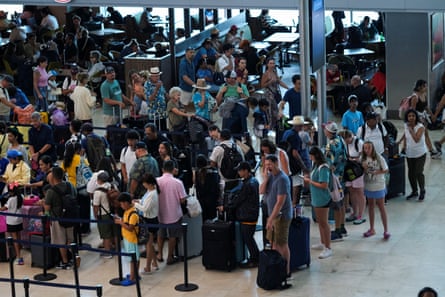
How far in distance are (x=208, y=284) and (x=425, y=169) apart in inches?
236

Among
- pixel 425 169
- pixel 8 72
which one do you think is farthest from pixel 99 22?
pixel 425 169

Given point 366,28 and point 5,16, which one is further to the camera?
point 5,16

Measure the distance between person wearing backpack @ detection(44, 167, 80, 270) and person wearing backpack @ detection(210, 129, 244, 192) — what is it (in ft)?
6.51

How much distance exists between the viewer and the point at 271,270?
1238 centimetres

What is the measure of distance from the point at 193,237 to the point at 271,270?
1680 millimetres

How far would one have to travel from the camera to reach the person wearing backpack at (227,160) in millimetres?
14078

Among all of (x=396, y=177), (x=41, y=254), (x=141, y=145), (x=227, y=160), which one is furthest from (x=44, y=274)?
(x=396, y=177)

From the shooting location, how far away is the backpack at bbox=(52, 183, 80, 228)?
13359 mm

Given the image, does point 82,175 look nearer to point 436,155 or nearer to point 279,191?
point 279,191

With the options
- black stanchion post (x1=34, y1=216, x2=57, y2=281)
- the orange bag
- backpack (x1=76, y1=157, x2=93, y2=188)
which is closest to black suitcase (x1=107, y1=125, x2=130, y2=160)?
the orange bag

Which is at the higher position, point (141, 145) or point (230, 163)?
point (141, 145)

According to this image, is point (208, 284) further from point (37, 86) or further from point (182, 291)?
point (37, 86)

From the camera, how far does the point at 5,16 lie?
29.0 meters

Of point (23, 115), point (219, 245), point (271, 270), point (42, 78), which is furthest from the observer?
point (42, 78)
